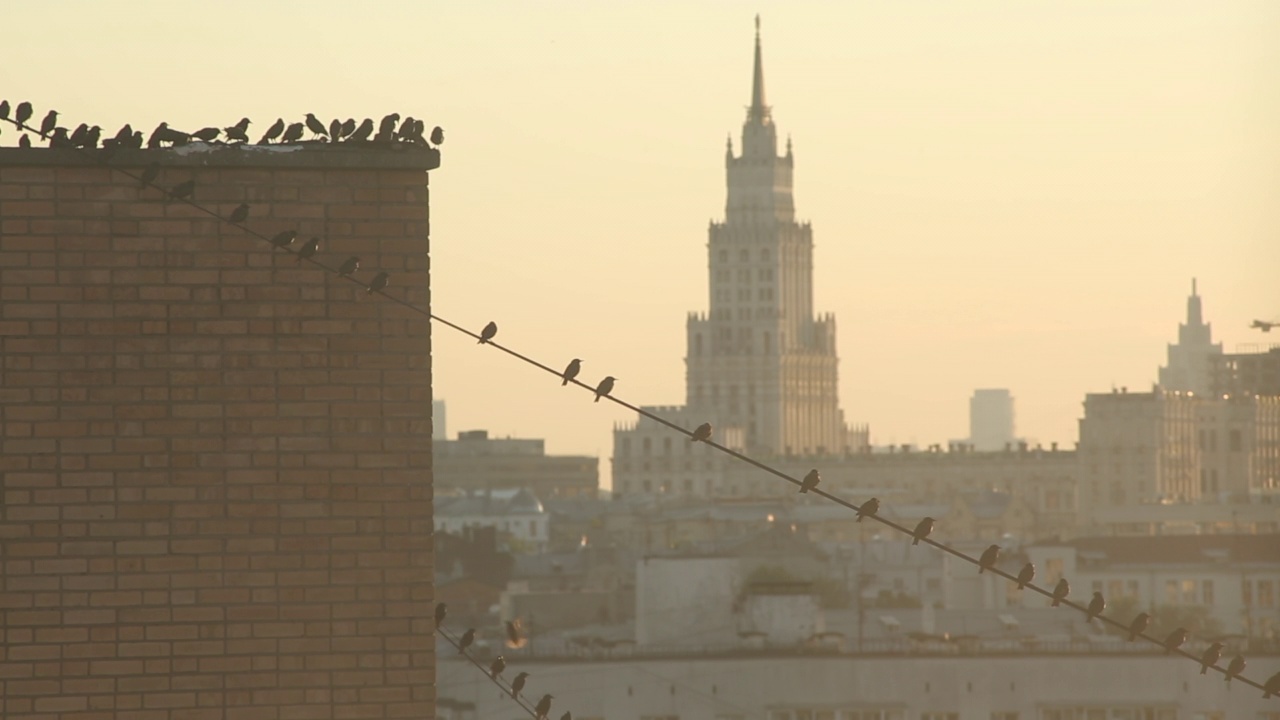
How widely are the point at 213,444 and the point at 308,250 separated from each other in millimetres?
725

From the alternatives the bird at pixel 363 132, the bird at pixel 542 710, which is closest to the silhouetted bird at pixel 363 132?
the bird at pixel 363 132

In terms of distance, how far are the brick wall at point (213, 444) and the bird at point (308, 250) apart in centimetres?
3

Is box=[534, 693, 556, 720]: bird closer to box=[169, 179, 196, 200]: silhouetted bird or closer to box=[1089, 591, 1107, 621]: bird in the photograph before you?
box=[1089, 591, 1107, 621]: bird

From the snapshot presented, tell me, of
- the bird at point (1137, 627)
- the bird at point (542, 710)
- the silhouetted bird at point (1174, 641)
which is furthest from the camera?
the bird at point (1137, 627)

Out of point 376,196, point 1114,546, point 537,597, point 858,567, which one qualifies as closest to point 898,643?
point 537,597

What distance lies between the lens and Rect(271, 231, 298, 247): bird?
382 inches

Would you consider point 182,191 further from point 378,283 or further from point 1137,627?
point 1137,627

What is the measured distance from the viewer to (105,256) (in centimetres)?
979

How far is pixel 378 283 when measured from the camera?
9750 millimetres

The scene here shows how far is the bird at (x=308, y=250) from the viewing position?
9742 mm

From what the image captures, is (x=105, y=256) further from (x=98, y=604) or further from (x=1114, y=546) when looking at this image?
(x=1114, y=546)

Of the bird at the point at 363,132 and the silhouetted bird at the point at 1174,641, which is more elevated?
the bird at the point at 363,132

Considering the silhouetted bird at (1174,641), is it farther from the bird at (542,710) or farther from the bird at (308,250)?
the bird at (308,250)

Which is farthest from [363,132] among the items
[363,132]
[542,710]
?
[542,710]
